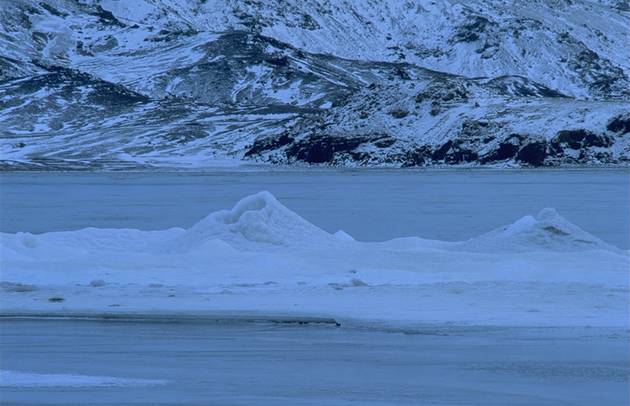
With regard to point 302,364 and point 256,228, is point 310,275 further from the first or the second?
point 302,364

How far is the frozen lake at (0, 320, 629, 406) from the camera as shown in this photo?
8.96 m

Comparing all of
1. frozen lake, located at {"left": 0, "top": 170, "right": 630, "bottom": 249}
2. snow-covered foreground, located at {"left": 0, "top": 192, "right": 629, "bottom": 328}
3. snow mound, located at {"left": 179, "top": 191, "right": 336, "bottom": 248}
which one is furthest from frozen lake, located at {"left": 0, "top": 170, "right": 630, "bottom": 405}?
frozen lake, located at {"left": 0, "top": 170, "right": 630, "bottom": 249}

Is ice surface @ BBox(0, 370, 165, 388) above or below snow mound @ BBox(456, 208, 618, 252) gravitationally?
below

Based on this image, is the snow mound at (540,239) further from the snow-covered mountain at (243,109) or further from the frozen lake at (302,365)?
the snow-covered mountain at (243,109)

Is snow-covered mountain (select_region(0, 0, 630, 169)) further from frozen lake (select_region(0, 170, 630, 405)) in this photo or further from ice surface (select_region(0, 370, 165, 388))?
ice surface (select_region(0, 370, 165, 388))

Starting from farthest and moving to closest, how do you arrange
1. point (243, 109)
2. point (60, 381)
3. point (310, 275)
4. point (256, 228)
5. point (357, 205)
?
point (243, 109) → point (357, 205) → point (256, 228) → point (310, 275) → point (60, 381)

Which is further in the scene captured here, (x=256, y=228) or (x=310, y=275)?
(x=256, y=228)

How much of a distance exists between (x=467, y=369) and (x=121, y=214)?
90.0 ft

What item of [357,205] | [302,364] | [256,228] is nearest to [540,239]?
[256,228]

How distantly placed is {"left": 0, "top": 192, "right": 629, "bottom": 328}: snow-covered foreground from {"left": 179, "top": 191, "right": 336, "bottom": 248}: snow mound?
21 millimetres

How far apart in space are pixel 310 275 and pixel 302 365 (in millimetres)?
5319

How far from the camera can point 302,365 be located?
10.2 m

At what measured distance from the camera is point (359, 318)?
12.4 m

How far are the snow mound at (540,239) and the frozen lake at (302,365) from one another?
594 centimetres
